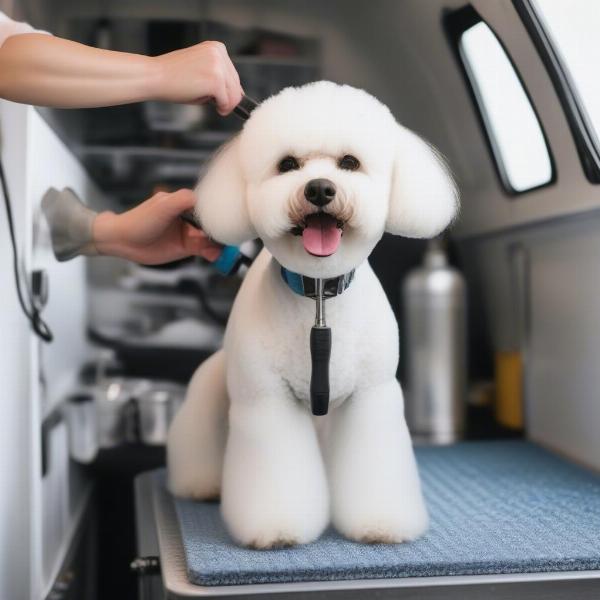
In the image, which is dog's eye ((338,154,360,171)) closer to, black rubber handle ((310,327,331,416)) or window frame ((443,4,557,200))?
black rubber handle ((310,327,331,416))

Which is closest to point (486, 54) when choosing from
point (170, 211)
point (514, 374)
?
point (514, 374)

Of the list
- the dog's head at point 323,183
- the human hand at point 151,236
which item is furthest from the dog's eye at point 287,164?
the human hand at point 151,236

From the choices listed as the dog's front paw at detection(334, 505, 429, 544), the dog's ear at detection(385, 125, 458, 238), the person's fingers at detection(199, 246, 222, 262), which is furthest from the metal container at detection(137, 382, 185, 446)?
the dog's ear at detection(385, 125, 458, 238)

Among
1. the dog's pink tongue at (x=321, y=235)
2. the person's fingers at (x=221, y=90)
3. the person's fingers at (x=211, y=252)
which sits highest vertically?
the person's fingers at (x=221, y=90)

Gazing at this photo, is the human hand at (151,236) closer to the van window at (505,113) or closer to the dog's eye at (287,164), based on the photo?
the dog's eye at (287,164)

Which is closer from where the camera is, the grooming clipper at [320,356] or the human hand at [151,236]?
the grooming clipper at [320,356]

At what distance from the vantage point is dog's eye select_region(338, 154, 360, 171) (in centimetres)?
104

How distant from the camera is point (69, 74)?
113 centimetres

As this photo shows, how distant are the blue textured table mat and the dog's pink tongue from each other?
40 centimetres

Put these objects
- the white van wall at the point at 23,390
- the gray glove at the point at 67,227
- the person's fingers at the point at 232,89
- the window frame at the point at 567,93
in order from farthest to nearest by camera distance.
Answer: the window frame at the point at 567,93 < the gray glove at the point at 67,227 < the white van wall at the point at 23,390 < the person's fingers at the point at 232,89

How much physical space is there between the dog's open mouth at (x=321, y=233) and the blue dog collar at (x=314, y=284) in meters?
0.09

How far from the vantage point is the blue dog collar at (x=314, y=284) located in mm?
1104

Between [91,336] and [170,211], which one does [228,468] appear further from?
[91,336]

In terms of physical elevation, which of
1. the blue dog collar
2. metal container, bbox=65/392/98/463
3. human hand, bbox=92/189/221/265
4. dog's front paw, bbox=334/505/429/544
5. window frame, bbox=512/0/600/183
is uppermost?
window frame, bbox=512/0/600/183
